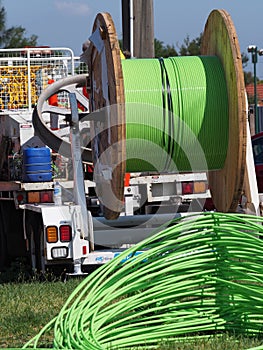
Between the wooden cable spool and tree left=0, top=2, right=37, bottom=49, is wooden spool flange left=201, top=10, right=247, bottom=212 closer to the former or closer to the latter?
the wooden cable spool

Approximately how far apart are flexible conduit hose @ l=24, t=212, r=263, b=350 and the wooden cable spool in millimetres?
2398

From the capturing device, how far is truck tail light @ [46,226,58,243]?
410 inches

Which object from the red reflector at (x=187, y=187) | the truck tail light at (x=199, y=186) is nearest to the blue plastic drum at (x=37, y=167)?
the red reflector at (x=187, y=187)

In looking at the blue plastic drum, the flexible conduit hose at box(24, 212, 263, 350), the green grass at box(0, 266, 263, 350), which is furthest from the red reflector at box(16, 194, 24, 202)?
the flexible conduit hose at box(24, 212, 263, 350)

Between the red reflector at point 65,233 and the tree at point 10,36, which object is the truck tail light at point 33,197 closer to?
the red reflector at point 65,233

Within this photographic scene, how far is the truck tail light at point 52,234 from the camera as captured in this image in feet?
34.2

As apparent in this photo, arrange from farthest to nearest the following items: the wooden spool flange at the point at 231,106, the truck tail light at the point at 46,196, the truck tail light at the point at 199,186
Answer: the truck tail light at the point at 199,186
the truck tail light at the point at 46,196
the wooden spool flange at the point at 231,106

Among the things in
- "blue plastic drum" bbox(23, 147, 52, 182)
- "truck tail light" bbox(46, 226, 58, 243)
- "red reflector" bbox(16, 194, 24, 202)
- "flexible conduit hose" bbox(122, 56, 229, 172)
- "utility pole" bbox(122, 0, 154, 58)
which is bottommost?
"truck tail light" bbox(46, 226, 58, 243)

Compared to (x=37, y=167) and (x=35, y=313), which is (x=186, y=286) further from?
(x=37, y=167)

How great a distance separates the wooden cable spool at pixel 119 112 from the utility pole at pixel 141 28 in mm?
3596

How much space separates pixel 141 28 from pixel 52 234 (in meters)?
5.06

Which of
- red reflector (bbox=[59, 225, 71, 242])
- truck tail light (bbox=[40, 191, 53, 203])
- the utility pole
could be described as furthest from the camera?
the utility pole

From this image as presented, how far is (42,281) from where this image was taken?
10.7 m

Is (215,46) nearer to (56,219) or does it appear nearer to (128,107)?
(128,107)
